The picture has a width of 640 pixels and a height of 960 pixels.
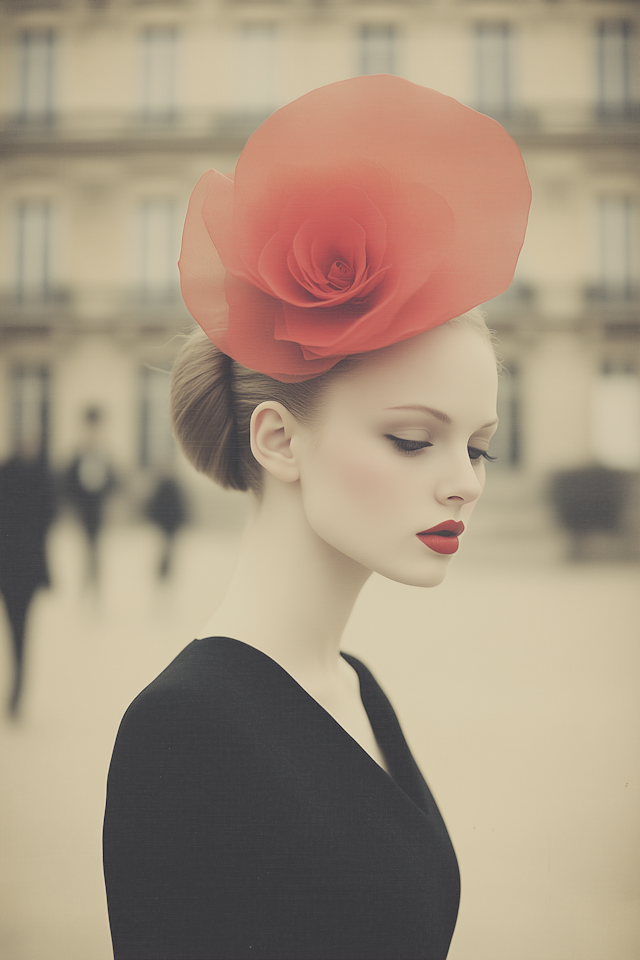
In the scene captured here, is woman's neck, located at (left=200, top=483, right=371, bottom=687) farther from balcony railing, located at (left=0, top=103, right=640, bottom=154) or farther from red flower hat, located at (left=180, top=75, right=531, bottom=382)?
balcony railing, located at (left=0, top=103, right=640, bottom=154)

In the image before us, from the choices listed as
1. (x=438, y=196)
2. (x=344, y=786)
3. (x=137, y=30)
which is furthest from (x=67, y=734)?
(x=137, y=30)

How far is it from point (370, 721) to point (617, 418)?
3.15 ft

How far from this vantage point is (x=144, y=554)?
293cm

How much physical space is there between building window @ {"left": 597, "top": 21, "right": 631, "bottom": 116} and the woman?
2.92 ft

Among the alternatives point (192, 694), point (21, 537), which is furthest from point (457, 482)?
point (21, 537)

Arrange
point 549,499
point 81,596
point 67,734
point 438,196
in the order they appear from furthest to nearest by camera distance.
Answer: point 81,596, point 549,499, point 67,734, point 438,196

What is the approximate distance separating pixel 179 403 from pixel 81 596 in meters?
1.38

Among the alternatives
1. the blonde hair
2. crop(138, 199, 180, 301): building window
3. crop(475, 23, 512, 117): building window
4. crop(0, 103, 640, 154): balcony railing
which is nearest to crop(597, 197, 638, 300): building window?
crop(0, 103, 640, 154): balcony railing

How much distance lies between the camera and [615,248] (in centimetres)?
292

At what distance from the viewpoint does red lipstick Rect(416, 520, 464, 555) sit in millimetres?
704

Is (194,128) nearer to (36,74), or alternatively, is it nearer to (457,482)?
(36,74)

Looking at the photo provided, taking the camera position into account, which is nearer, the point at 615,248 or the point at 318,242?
the point at 318,242

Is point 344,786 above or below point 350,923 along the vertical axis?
above

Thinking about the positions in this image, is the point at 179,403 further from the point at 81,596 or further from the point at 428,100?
the point at 81,596
